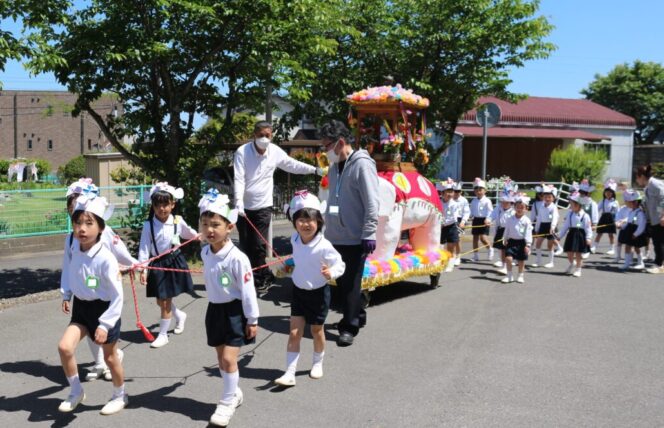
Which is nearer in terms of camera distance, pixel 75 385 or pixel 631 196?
pixel 75 385

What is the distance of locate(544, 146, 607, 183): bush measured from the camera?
2412 centimetres

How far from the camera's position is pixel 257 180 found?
7812 millimetres

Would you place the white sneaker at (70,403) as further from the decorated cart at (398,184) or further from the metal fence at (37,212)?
the metal fence at (37,212)

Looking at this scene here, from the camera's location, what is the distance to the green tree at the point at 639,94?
42875 millimetres

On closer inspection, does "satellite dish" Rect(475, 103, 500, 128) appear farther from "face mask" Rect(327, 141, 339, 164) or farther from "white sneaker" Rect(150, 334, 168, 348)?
"white sneaker" Rect(150, 334, 168, 348)

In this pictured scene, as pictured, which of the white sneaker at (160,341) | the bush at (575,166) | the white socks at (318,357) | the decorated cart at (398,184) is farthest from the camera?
the bush at (575,166)

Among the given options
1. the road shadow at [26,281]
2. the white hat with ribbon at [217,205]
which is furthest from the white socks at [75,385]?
the road shadow at [26,281]

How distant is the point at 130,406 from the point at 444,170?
998 inches

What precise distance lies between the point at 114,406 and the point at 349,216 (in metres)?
2.73

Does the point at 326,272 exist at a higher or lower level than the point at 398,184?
lower

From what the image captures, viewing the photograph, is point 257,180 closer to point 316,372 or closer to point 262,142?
point 262,142

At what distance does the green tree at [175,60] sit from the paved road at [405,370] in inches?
116

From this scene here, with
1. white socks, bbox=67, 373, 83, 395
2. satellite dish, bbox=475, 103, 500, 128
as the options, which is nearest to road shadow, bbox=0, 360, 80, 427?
white socks, bbox=67, 373, 83, 395

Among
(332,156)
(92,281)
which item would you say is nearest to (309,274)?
(332,156)
